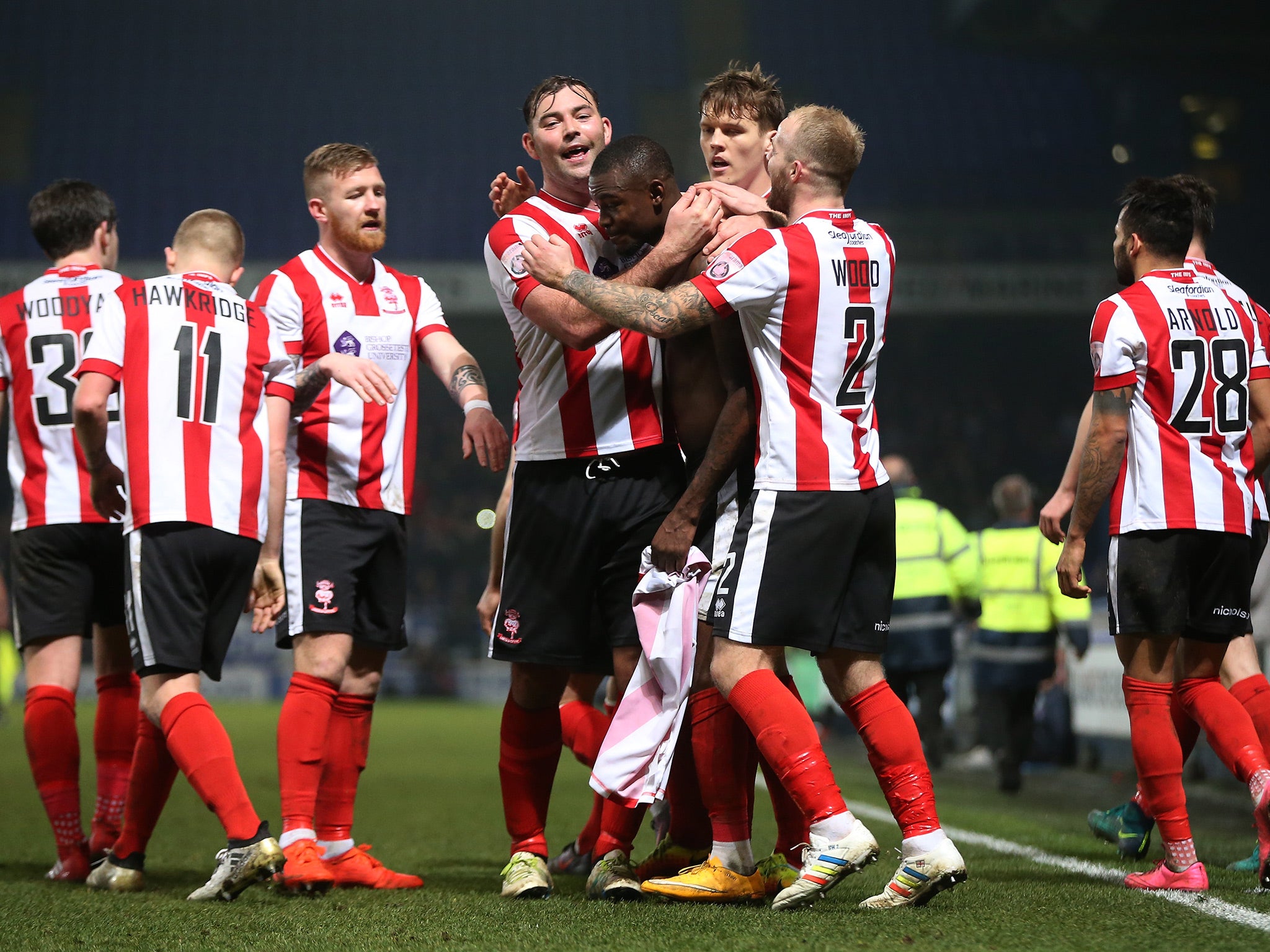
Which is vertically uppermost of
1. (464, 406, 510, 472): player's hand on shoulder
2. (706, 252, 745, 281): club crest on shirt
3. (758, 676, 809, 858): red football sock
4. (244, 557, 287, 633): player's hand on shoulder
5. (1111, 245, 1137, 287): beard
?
(1111, 245, 1137, 287): beard

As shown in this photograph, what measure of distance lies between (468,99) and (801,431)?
27.8m

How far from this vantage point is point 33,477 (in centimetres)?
443

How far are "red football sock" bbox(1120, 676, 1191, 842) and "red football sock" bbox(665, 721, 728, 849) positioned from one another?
1.24m

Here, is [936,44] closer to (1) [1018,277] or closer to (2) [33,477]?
(1) [1018,277]

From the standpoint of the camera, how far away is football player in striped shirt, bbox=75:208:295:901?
374 cm

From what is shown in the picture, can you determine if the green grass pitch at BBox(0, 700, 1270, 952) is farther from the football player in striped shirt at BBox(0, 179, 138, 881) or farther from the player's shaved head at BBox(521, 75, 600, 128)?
the player's shaved head at BBox(521, 75, 600, 128)

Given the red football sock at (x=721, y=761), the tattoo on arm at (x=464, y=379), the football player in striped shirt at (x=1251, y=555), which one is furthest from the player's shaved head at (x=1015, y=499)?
the red football sock at (x=721, y=761)

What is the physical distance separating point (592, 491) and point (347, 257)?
1.29 metres

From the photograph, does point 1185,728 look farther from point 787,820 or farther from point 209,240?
point 209,240

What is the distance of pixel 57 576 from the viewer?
4371 millimetres

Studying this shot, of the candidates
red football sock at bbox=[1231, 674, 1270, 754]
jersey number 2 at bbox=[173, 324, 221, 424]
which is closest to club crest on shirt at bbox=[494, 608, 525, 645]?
jersey number 2 at bbox=[173, 324, 221, 424]

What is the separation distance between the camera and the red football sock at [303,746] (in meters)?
3.94

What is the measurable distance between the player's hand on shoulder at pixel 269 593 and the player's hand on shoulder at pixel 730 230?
1.58 metres

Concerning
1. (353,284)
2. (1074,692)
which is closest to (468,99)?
(1074,692)
